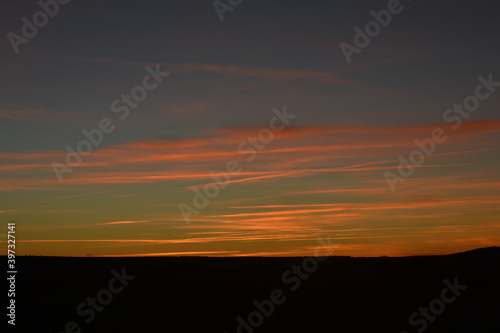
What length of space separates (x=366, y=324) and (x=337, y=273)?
65.2 ft

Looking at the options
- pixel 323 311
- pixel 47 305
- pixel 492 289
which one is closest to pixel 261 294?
pixel 323 311

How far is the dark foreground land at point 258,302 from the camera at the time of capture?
2427 cm

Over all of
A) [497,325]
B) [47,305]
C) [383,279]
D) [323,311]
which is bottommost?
[497,325]

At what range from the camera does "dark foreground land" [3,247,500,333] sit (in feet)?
79.6

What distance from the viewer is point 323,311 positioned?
27.3 meters

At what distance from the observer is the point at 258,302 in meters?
29.8

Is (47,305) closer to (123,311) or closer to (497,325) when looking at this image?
(123,311)

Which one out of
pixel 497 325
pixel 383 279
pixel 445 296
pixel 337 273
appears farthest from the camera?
pixel 337 273

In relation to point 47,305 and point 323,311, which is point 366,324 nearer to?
point 323,311

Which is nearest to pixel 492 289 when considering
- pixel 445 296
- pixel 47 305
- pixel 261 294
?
pixel 445 296

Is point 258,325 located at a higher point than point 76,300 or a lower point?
lower

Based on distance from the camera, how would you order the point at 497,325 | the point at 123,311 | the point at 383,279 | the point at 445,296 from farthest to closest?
the point at 383,279, the point at 445,296, the point at 123,311, the point at 497,325

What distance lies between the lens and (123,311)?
27.0m

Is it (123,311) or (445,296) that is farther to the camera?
(445,296)
